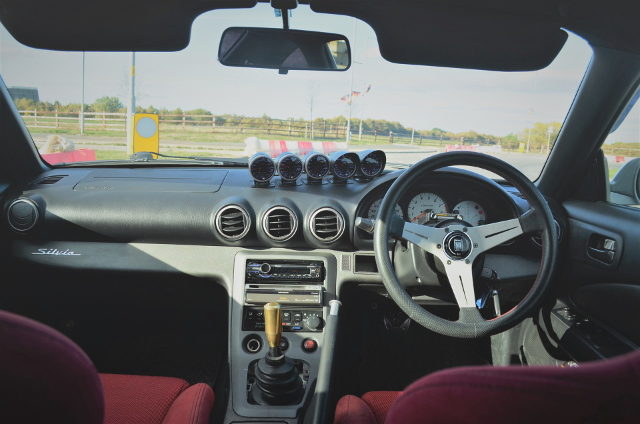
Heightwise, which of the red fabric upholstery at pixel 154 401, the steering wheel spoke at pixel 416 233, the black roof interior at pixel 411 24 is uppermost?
the black roof interior at pixel 411 24

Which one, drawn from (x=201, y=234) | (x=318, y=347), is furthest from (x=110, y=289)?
(x=318, y=347)

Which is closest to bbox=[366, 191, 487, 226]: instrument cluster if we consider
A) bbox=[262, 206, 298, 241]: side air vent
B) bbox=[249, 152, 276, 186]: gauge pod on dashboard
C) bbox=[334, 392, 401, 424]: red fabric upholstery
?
bbox=[262, 206, 298, 241]: side air vent

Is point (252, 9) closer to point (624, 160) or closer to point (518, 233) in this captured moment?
point (518, 233)

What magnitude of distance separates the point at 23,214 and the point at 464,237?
2634 mm

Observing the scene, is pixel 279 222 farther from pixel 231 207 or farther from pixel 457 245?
pixel 457 245

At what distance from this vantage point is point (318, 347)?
10.1 ft

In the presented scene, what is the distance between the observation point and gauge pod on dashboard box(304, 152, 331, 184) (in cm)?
329

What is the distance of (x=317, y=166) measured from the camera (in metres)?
3.30

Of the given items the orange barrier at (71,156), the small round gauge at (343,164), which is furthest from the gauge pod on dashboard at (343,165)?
the orange barrier at (71,156)

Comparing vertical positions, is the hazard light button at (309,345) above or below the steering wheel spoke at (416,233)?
below

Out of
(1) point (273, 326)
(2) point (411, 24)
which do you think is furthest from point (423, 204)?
(1) point (273, 326)

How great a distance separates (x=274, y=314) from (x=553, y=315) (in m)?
1.80

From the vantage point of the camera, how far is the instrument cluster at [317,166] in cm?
327

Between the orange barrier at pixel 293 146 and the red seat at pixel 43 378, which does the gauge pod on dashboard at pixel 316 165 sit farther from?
the red seat at pixel 43 378
